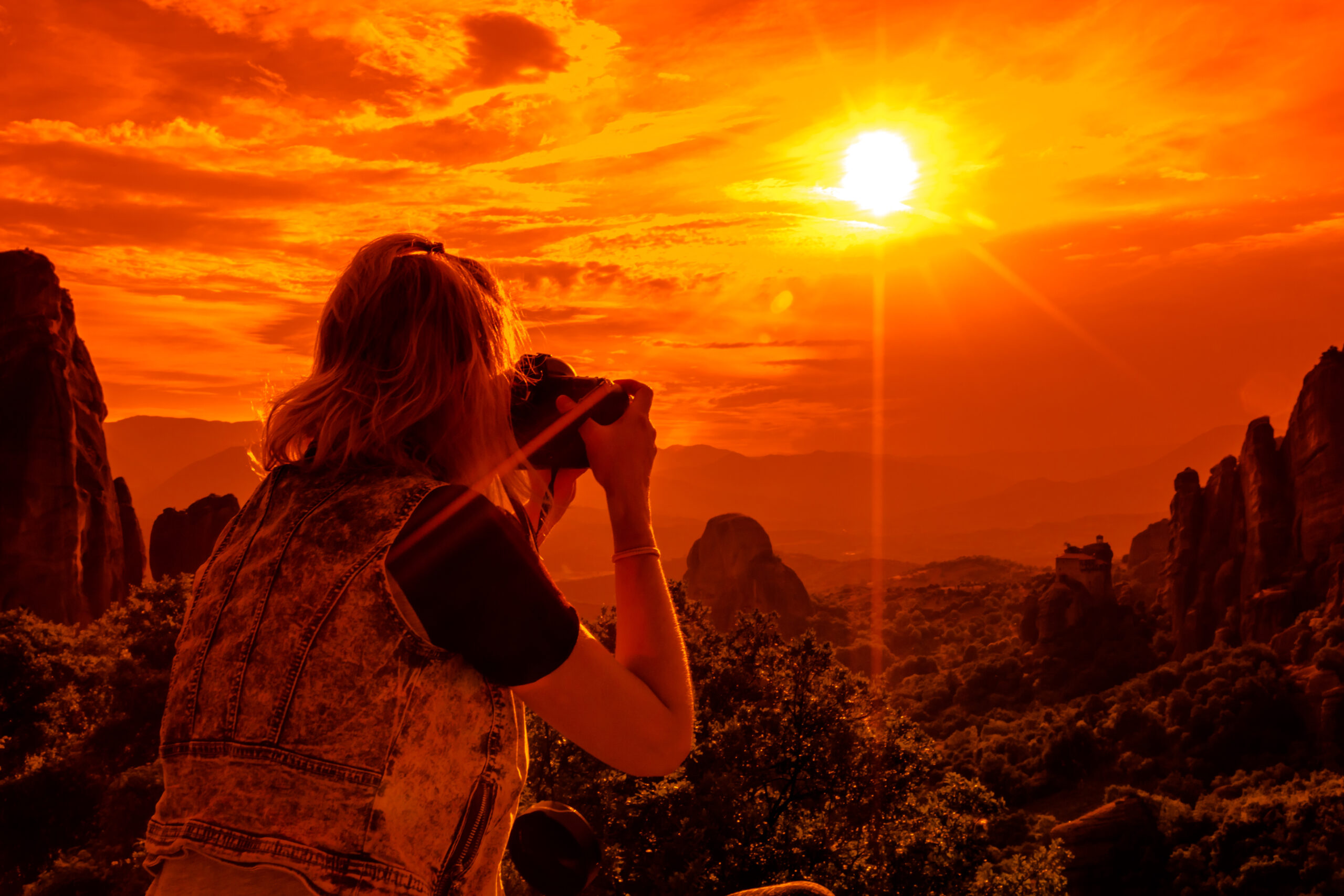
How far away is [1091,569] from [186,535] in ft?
229

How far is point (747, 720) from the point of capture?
2062 centimetres

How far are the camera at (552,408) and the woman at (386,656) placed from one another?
124 mm

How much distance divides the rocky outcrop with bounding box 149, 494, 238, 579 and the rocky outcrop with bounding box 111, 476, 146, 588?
6.10m

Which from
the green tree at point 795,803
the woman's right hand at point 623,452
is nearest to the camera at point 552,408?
the woman's right hand at point 623,452

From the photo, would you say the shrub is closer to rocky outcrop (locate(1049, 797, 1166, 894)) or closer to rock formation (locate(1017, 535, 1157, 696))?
rocky outcrop (locate(1049, 797, 1166, 894))

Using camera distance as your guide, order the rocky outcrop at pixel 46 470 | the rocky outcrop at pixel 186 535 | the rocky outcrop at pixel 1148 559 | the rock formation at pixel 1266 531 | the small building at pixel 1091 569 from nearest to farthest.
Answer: the rocky outcrop at pixel 46 470 → the rocky outcrop at pixel 186 535 → the rock formation at pixel 1266 531 → the small building at pixel 1091 569 → the rocky outcrop at pixel 1148 559

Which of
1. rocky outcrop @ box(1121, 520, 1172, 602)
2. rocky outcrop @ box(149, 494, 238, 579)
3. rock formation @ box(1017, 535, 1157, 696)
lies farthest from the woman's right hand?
rocky outcrop @ box(1121, 520, 1172, 602)

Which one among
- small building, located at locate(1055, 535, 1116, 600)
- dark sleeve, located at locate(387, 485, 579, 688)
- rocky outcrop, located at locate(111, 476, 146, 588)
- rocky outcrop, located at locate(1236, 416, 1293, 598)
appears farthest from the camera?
small building, located at locate(1055, 535, 1116, 600)

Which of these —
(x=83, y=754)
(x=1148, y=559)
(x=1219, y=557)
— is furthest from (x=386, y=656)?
(x=1148, y=559)

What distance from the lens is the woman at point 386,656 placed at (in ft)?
5.29

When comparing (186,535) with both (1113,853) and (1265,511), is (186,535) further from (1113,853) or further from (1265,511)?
(1265,511)

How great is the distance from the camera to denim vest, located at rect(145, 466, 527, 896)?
1615mm

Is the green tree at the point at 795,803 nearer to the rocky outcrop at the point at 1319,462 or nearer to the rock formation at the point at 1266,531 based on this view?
the rock formation at the point at 1266,531

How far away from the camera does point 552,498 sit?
227 cm
